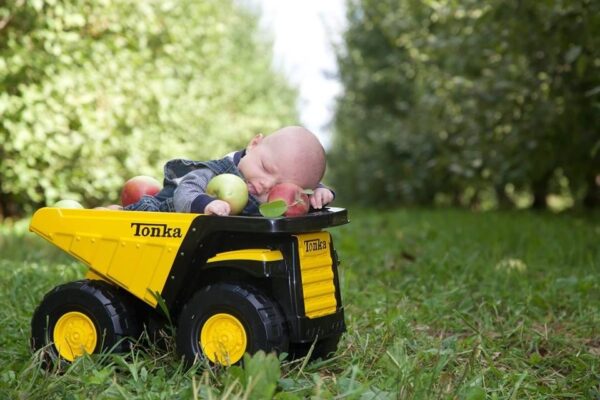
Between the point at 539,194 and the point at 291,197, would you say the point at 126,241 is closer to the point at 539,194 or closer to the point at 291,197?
the point at 291,197

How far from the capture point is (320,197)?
9.12 feet

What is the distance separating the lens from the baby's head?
266cm

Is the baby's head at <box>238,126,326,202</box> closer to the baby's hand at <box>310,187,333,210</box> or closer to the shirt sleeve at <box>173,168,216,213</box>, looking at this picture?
the baby's hand at <box>310,187,333,210</box>

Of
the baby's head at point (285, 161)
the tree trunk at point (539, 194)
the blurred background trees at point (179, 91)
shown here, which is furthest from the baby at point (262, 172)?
the tree trunk at point (539, 194)

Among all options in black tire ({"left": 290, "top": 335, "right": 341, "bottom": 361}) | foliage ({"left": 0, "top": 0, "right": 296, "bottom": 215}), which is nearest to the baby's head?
black tire ({"left": 290, "top": 335, "right": 341, "bottom": 361})

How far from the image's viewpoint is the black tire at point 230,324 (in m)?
2.41

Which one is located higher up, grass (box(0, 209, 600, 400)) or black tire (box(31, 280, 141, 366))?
black tire (box(31, 280, 141, 366))

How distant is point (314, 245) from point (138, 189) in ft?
2.68

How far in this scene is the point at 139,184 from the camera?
3.08m

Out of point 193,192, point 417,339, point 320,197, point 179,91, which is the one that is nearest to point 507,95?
point 417,339

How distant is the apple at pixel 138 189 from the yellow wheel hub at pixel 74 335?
54 cm

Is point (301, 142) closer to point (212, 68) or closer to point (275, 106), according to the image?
point (212, 68)

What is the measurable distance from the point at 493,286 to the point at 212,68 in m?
10.3

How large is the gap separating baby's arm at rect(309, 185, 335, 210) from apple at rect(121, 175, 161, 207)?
0.67 m
